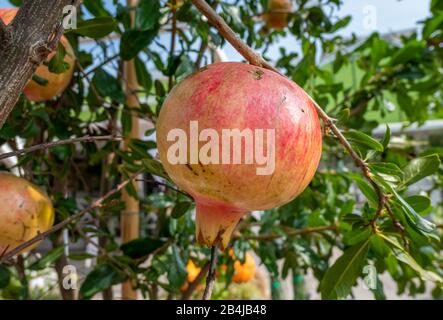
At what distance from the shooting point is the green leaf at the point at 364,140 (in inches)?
20.2

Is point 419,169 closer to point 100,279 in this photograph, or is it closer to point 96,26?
point 96,26

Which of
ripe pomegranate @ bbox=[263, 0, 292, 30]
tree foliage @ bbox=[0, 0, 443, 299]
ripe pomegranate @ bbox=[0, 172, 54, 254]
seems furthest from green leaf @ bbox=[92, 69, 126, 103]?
ripe pomegranate @ bbox=[263, 0, 292, 30]

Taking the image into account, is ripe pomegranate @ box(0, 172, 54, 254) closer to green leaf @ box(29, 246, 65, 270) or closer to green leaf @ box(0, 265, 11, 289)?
green leaf @ box(29, 246, 65, 270)

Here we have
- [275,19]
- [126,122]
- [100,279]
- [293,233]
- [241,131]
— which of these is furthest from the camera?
[275,19]

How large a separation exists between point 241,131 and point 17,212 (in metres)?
0.44

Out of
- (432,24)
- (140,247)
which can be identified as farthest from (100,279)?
(432,24)

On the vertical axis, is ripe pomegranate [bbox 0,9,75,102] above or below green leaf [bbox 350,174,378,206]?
above

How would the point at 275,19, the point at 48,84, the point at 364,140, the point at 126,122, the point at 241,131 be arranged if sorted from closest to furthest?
the point at 241,131
the point at 364,140
the point at 48,84
the point at 126,122
the point at 275,19

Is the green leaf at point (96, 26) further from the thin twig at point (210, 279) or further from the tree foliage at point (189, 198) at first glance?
the thin twig at point (210, 279)

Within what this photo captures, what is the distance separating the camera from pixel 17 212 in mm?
670

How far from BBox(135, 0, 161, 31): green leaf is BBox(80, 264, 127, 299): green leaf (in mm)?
474

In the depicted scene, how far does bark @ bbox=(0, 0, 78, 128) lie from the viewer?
37 cm

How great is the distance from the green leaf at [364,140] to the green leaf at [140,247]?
58cm
